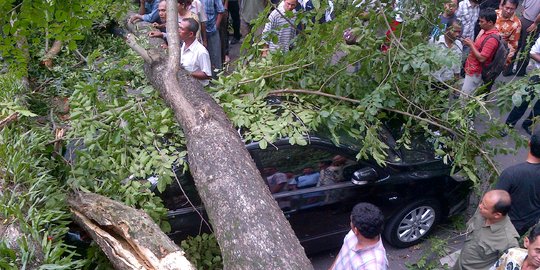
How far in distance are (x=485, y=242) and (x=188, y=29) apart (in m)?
3.68

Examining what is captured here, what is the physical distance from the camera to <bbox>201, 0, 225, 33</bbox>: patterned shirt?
306 inches

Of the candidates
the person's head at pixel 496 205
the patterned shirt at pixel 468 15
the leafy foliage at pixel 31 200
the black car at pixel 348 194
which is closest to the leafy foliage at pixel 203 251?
the black car at pixel 348 194

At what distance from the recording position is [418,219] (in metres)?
5.24

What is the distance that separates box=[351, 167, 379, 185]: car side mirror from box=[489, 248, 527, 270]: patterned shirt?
138 centimetres

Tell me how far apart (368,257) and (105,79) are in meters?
3.11

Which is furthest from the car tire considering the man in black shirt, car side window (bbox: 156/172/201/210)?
car side window (bbox: 156/172/201/210)

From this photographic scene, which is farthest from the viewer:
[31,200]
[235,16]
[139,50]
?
[235,16]

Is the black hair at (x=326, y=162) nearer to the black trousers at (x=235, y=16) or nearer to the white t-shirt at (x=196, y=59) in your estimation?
the white t-shirt at (x=196, y=59)

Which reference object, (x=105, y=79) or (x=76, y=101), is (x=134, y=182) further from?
(x=105, y=79)

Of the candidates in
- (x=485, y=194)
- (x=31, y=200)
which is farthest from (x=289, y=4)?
(x=31, y=200)

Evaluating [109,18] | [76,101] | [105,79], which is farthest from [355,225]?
[109,18]

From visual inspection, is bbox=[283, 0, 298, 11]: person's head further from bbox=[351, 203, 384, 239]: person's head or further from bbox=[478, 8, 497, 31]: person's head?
bbox=[351, 203, 384, 239]: person's head

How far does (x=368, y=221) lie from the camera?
3.41 m

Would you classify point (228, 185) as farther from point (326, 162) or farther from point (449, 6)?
point (449, 6)
